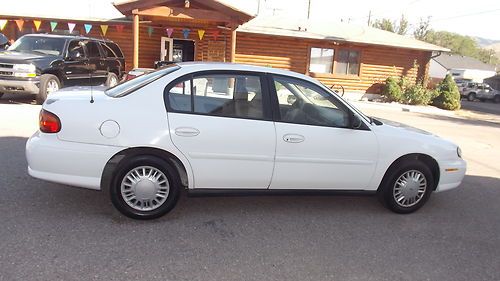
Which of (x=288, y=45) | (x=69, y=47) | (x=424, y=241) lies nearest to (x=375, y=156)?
(x=424, y=241)

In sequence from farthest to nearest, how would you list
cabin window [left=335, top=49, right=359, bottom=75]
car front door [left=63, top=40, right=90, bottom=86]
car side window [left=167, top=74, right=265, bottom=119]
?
1. cabin window [left=335, top=49, right=359, bottom=75]
2. car front door [left=63, top=40, right=90, bottom=86]
3. car side window [left=167, top=74, right=265, bottom=119]

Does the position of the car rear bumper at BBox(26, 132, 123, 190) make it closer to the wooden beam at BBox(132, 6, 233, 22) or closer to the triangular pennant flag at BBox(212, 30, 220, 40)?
the wooden beam at BBox(132, 6, 233, 22)

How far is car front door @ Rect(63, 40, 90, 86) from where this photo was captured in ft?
38.1

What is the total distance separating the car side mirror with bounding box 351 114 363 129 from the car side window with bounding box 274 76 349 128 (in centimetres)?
5

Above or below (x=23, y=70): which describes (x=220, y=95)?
above

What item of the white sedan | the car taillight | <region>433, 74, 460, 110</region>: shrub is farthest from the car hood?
<region>433, 74, 460, 110</region>: shrub

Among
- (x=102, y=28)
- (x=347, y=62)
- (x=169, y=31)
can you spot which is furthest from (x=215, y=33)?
(x=347, y=62)

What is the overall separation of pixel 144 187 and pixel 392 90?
17.8 meters

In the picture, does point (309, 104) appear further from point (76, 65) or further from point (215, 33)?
point (215, 33)

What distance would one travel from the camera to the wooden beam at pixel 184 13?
15.7 m

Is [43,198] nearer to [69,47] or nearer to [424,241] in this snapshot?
[424,241]

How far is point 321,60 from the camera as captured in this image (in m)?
20.3

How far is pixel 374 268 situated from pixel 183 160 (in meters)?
1.89

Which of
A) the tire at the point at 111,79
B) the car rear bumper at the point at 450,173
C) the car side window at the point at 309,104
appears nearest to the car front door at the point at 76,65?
the tire at the point at 111,79
